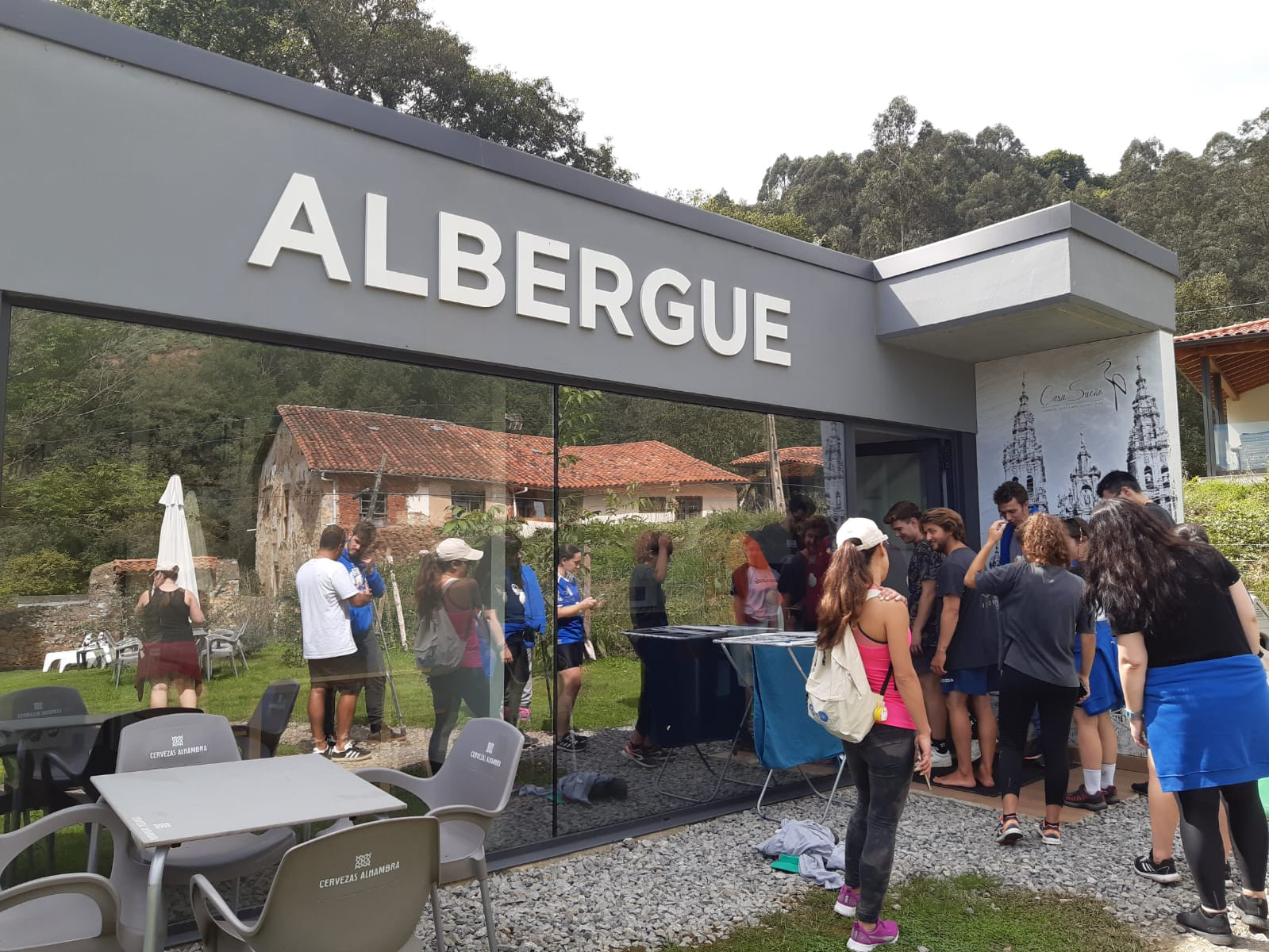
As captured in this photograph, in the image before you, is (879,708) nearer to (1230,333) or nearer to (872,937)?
(872,937)

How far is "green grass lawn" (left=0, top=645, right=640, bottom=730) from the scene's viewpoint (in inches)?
143

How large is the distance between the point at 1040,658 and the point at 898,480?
9.09ft

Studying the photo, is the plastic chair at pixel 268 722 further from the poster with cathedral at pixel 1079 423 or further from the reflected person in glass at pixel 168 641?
the poster with cathedral at pixel 1079 423

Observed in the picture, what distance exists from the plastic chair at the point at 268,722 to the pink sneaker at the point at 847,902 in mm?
2673

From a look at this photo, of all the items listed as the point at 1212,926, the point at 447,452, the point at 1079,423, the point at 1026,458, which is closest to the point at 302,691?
the point at 447,452

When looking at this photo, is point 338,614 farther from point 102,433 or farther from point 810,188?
point 810,188

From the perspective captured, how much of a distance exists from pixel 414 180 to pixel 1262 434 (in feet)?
65.1

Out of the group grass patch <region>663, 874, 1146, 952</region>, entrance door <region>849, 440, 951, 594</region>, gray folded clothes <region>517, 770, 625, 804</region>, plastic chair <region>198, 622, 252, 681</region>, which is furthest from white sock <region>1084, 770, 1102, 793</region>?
plastic chair <region>198, 622, 252, 681</region>

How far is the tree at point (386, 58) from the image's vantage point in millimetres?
28938

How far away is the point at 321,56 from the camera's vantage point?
99.3 ft

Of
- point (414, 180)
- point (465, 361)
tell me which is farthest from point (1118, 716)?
point (414, 180)

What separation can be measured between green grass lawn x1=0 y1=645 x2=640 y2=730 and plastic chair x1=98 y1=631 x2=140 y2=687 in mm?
30

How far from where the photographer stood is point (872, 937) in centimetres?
350

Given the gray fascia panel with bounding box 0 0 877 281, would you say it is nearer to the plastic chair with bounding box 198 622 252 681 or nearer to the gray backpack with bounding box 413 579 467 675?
the gray backpack with bounding box 413 579 467 675
